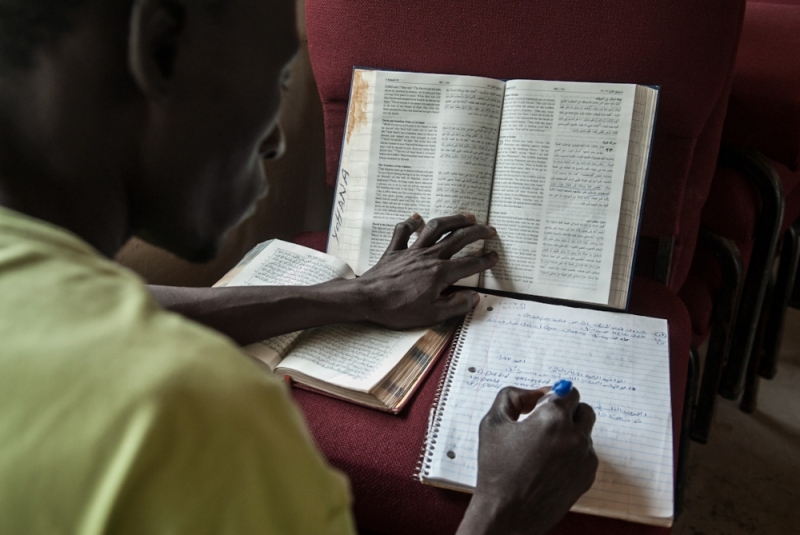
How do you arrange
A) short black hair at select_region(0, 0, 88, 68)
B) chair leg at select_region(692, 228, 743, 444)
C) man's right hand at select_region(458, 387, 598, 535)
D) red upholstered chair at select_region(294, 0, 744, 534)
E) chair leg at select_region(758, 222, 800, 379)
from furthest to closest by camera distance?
chair leg at select_region(758, 222, 800, 379), chair leg at select_region(692, 228, 743, 444), red upholstered chair at select_region(294, 0, 744, 534), man's right hand at select_region(458, 387, 598, 535), short black hair at select_region(0, 0, 88, 68)

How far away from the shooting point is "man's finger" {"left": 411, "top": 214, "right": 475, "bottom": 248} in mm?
959

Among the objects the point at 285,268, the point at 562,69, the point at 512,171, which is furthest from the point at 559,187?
the point at 285,268

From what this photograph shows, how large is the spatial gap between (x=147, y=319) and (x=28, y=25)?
Result: 0.75 ft

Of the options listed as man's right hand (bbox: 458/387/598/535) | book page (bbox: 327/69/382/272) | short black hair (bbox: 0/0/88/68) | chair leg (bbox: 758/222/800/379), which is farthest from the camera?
chair leg (bbox: 758/222/800/379)

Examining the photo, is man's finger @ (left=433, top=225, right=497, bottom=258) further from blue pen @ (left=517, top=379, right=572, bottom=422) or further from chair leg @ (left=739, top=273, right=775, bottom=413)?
chair leg @ (left=739, top=273, right=775, bottom=413)

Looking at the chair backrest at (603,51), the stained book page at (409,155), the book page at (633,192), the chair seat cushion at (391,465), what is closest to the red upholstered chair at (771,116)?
the chair backrest at (603,51)

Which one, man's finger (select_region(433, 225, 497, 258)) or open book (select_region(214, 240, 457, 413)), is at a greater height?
man's finger (select_region(433, 225, 497, 258))

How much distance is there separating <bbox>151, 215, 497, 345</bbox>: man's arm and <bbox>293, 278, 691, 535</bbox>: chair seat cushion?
0.10m

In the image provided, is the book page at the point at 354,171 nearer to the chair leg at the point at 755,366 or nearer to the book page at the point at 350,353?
the book page at the point at 350,353

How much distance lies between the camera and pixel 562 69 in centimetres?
98

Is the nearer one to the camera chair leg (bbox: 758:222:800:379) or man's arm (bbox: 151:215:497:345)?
man's arm (bbox: 151:215:497:345)

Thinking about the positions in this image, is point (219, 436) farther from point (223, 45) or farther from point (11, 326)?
point (223, 45)

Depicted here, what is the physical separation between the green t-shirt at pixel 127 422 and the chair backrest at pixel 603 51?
79 cm

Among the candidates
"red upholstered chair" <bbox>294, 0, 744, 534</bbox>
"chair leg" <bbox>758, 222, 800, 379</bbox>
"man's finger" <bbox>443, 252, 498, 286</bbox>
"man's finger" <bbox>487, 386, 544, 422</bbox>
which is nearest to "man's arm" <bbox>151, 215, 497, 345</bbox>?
"man's finger" <bbox>443, 252, 498, 286</bbox>
